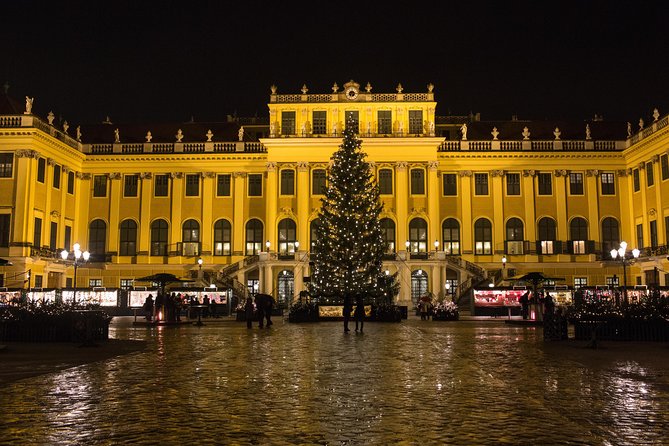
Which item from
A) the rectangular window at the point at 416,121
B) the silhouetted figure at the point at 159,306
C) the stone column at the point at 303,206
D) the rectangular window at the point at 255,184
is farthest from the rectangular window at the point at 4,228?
the rectangular window at the point at 416,121

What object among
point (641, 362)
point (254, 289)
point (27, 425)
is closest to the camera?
point (27, 425)

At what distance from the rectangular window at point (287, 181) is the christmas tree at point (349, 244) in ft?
51.3

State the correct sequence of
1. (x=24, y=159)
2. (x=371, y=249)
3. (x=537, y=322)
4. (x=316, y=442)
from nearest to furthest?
(x=316, y=442) → (x=537, y=322) → (x=371, y=249) → (x=24, y=159)

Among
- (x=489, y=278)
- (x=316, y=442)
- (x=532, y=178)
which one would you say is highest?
(x=532, y=178)

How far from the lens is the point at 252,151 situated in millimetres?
58344

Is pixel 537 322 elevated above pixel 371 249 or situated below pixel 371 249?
below

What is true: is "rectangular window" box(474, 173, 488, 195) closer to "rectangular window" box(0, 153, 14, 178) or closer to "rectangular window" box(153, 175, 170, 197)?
"rectangular window" box(153, 175, 170, 197)

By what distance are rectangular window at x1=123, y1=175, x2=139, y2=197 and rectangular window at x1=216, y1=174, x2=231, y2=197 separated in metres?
6.78

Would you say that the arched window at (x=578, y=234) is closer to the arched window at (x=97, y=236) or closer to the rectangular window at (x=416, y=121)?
the rectangular window at (x=416, y=121)

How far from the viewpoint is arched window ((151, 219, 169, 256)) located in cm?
5788

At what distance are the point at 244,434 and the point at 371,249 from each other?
1257 inches

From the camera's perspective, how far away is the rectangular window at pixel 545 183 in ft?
190

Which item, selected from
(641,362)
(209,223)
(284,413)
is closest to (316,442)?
(284,413)

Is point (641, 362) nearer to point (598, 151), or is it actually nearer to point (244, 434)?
point (244, 434)
